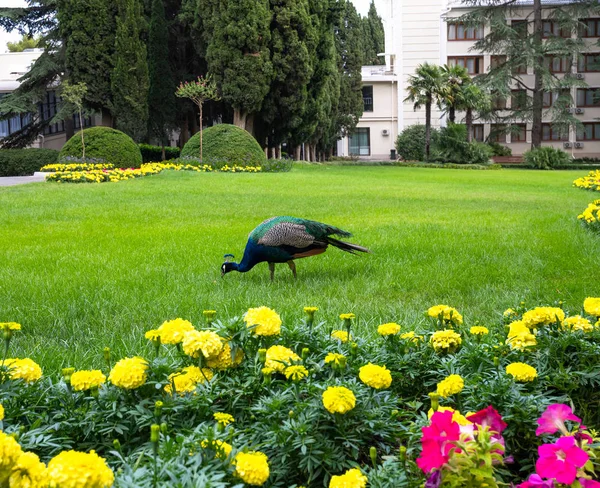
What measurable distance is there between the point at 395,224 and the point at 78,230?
151 inches

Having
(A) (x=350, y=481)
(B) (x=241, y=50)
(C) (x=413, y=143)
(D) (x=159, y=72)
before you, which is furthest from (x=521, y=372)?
(C) (x=413, y=143)

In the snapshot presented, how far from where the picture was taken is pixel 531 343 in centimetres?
237

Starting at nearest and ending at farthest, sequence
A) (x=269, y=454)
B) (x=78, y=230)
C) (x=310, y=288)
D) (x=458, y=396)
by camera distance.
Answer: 1. (x=269, y=454)
2. (x=458, y=396)
3. (x=310, y=288)
4. (x=78, y=230)

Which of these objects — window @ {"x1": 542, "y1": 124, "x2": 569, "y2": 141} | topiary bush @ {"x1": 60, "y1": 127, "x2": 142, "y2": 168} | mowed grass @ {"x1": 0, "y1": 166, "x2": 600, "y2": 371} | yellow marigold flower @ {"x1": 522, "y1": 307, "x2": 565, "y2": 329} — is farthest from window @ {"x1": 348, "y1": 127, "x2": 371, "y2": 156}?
yellow marigold flower @ {"x1": 522, "y1": 307, "x2": 565, "y2": 329}

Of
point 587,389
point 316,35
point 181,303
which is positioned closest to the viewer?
point 587,389

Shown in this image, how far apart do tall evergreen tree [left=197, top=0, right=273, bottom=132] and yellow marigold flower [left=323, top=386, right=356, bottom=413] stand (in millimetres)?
23667

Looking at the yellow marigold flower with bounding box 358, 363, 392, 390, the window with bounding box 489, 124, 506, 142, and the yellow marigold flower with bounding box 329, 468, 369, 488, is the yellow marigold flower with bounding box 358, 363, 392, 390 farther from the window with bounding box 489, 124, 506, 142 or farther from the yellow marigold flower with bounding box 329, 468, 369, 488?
the window with bounding box 489, 124, 506, 142

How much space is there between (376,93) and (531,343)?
47.7 m

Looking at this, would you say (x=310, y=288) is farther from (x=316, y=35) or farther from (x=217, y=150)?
(x=316, y=35)

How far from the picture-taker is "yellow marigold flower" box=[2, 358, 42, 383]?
207cm

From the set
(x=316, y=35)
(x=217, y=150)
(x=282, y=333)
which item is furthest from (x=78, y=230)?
(x=316, y=35)

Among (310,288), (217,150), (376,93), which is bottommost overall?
(310,288)

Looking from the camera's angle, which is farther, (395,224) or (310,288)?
(395,224)

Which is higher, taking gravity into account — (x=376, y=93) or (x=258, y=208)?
(x=376, y=93)
